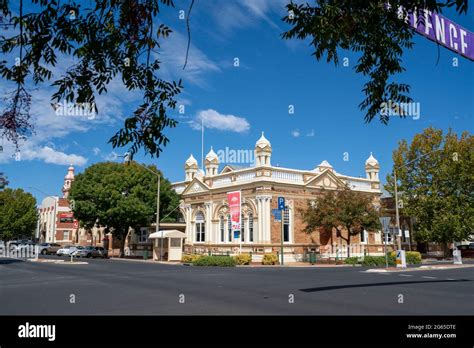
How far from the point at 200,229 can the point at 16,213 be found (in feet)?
147

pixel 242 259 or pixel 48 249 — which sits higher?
pixel 48 249

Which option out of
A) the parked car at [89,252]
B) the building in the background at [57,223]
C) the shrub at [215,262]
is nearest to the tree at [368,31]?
the shrub at [215,262]

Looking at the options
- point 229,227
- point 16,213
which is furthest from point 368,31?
point 16,213

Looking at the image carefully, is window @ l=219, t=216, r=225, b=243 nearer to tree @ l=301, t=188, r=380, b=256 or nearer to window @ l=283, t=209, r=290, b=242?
window @ l=283, t=209, r=290, b=242

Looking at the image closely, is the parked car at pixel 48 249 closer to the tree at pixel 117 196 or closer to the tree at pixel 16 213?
the tree at pixel 117 196

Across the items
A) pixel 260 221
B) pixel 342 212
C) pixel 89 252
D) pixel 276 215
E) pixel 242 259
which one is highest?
pixel 342 212

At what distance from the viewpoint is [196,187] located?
48.5 meters

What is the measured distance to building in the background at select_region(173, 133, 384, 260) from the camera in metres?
40.2

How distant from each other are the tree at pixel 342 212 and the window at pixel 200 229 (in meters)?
12.3

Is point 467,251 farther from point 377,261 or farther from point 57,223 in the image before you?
point 57,223

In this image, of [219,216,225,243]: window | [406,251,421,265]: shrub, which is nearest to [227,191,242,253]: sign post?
[219,216,225,243]: window

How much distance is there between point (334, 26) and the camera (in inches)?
227

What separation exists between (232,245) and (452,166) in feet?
74.5
